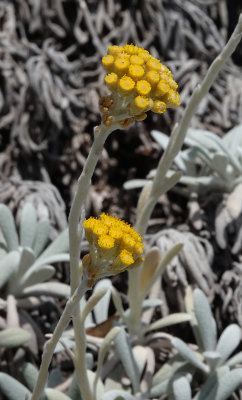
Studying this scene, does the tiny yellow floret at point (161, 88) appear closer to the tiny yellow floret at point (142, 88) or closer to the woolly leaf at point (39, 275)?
the tiny yellow floret at point (142, 88)

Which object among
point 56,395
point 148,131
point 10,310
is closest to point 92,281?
point 56,395

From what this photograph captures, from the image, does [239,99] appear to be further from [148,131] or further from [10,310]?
[10,310]

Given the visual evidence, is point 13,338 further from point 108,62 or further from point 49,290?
point 108,62

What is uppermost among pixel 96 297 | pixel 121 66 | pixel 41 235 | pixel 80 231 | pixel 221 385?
pixel 121 66

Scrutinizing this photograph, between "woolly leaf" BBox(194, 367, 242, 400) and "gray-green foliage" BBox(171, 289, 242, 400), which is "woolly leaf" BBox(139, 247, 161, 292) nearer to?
"gray-green foliage" BBox(171, 289, 242, 400)

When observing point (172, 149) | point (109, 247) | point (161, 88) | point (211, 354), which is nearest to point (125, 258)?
point (109, 247)

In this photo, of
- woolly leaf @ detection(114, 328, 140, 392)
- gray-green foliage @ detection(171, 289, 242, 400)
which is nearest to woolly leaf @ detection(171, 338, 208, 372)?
gray-green foliage @ detection(171, 289, 242, 400)
